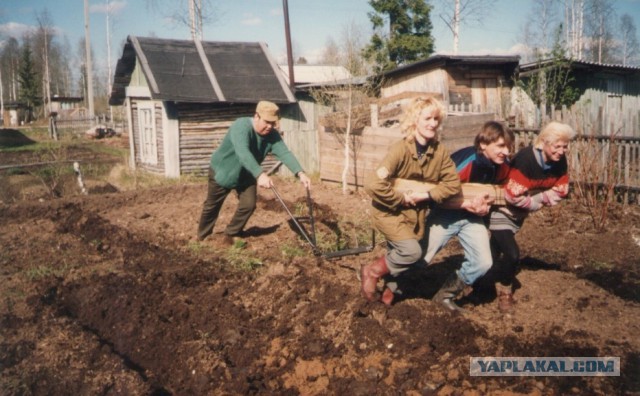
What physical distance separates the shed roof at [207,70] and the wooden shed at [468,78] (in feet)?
14.6

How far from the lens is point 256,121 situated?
5961 mm

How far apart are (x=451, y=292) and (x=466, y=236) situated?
0.52 m

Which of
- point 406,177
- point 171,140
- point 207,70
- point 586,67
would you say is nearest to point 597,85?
point 586,67

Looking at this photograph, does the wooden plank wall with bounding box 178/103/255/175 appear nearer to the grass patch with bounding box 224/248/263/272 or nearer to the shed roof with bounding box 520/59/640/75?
the grass patch with bounding box 224/248/263/272

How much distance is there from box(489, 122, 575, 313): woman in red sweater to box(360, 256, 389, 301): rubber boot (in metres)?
1.01

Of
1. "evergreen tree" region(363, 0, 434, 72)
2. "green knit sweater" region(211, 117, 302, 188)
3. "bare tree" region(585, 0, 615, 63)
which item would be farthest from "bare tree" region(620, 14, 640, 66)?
"green knit sweater" region(211, 117, 302, 188)

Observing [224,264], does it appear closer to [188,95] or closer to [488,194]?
[488,194]

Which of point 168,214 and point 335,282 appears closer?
point 335,282

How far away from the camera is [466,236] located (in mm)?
4168

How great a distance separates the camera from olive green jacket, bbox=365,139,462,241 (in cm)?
380

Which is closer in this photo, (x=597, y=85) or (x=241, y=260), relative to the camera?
(x=241, y=260)

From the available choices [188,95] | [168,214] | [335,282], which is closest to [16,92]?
[188,95]

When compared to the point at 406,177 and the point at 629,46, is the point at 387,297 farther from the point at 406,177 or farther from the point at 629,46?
the point at 629,46

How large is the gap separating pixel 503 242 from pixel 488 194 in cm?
61
